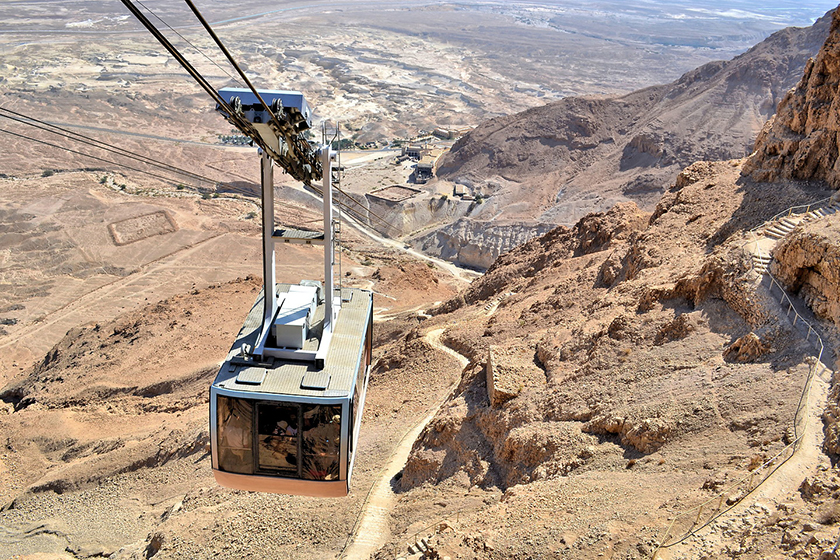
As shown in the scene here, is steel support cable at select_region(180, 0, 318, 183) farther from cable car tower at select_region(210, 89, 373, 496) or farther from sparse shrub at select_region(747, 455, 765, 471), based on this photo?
sparse shrub at select_region(747, 455, 765, 471)

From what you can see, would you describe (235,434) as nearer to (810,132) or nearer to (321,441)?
(321,441)

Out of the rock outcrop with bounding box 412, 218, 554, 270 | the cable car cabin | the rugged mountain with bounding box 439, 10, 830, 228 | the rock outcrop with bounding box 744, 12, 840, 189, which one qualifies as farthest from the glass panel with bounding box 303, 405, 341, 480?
the rugged mountain with bounding box 439, 10, 830, 228

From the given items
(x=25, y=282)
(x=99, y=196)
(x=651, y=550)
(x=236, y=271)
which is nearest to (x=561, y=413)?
(x=651, y=550)

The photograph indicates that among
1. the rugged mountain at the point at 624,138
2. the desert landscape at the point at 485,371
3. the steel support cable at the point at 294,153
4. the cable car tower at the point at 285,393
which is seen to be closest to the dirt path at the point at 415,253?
the desert landscape at the point at 485,371

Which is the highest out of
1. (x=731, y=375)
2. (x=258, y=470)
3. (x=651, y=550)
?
(x=731, y=375)

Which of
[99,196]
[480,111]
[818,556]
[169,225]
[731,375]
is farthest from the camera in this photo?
[480,111]

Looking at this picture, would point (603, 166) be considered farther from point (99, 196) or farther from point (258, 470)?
point (258, 470)

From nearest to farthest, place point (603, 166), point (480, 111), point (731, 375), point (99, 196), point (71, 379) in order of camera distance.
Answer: point (731, 375), point (71, 379), point (99, 196), point (603, 166), point (480, 111)
